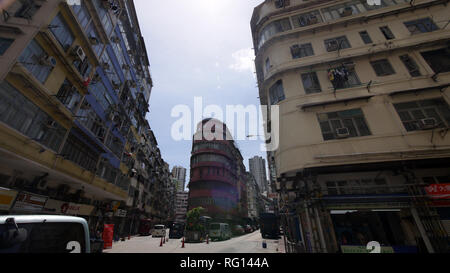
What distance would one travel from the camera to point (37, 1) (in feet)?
30.6

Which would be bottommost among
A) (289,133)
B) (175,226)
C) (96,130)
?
(175,226)

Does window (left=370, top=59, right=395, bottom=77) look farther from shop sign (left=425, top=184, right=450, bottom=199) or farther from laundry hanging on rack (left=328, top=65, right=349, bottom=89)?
shop sign (left=425, top=184, right=450, bottom=199)

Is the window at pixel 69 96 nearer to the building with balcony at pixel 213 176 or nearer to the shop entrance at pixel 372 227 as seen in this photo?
the shop entrance at pixel 372 227

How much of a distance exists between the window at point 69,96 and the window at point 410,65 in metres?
22.7

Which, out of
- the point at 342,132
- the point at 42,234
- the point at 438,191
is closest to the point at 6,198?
the point at 42,234

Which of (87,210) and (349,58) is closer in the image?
(349,58)

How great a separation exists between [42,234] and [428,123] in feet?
55.2

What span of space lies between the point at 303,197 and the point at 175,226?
23.8 m

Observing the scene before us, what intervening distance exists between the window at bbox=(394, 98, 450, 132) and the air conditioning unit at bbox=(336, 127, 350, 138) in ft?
10.7

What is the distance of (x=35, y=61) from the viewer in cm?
905

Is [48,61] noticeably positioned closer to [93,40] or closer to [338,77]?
[93,40]

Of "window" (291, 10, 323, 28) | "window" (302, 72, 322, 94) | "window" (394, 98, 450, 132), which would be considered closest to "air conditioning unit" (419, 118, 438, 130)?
"window" (394, 98, 450, 132)
